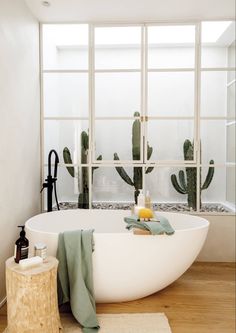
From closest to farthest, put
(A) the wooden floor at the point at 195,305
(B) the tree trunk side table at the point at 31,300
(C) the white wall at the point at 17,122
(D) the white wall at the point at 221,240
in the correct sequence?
(B) the tree trunk side table at the point at 31,300
(A) the wooden floor at the point at 195,305
(C) the white wall at the point at 17,122
(D) the white wall at the point at 221,240

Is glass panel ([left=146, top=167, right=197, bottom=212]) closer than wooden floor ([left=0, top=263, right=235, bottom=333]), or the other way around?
wooden floor ([left=0, top=263, right=235, bottom=333])

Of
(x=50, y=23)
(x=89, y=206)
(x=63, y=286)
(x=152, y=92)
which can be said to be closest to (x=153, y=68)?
(x=152, y=92)

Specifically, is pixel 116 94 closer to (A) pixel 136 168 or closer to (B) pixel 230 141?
(A) pixel 136 168

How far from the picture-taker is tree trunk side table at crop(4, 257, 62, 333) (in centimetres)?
190

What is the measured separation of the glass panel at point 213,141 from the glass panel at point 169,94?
30 centimetres

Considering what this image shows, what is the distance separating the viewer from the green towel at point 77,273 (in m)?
2.20

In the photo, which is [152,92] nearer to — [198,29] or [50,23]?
[198,29]

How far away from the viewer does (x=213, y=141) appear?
11.5 ft

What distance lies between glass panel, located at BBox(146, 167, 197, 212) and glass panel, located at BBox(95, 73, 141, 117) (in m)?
0.78

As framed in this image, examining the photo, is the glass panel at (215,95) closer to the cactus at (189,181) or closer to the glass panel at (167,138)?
the glass panel at (167,138)

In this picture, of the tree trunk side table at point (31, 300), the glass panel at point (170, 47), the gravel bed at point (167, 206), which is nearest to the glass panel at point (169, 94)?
the glass panel at point (170, 47)

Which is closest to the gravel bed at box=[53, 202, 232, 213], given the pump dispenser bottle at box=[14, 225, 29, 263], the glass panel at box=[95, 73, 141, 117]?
the glass panel at box=[95, 73, 141, 117]

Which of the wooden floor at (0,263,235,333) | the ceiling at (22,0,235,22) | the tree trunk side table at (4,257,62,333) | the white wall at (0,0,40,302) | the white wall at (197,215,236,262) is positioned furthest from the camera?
the white wall at (197,215,236,262)

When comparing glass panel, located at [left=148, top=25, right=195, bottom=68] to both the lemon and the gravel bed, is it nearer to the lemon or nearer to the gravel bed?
the gravel bed
